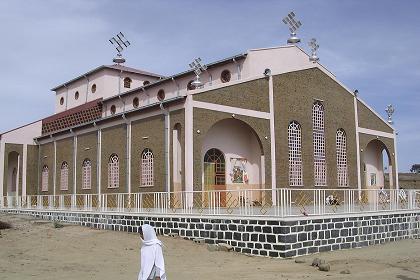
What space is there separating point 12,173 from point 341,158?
22.7m

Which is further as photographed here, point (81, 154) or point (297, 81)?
point (81, 154)

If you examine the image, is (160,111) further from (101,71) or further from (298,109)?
(101,71)

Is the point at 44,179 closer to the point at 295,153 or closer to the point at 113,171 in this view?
the point at 113,171

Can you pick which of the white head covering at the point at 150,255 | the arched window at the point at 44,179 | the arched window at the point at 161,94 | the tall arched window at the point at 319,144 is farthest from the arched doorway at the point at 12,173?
the white head covering at the point at 150,255

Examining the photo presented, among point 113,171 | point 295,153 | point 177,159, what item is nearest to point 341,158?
point 295,153

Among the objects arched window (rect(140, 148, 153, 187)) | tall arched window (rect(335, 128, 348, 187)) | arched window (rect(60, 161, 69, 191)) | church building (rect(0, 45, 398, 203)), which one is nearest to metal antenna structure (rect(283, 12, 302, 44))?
church building (rect(0, 45, 398, 203))

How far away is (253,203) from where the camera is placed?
723 inches

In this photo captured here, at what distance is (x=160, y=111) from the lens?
22250mm

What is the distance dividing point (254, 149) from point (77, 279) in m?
14.1

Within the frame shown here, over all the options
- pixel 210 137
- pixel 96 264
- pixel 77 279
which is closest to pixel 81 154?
pixel 210 137

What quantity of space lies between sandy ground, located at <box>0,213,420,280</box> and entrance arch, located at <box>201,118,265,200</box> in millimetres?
5247

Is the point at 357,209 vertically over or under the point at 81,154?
under

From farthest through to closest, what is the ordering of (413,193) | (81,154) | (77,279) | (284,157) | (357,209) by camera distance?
(81,154) < (284,157) < (413,193) < (357,209) < (77,279)

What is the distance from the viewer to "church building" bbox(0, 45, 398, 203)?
856 inches
